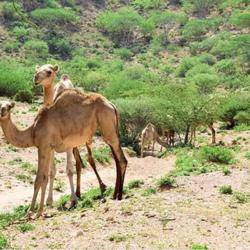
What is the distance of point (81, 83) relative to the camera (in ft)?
207

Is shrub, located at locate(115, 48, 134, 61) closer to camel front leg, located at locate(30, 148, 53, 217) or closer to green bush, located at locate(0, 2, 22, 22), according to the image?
green bush, located at locate(0, 2, 22, 22)

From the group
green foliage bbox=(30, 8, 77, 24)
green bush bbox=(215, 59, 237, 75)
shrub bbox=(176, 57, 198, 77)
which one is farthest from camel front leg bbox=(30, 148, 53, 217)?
green foliage bbox=(30, 8, 77, 24)

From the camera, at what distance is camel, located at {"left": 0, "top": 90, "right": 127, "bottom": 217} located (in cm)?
1097

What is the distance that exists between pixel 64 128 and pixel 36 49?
79.5 metres

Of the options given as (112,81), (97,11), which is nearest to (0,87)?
(112,81)

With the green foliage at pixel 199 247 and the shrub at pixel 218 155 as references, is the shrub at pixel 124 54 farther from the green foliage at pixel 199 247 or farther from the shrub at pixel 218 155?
the green foliage at pixel 199 247

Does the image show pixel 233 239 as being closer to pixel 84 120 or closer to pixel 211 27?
pixel 84 120

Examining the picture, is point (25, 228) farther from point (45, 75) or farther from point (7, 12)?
point (7, 12)

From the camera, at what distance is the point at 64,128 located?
11.1 meters

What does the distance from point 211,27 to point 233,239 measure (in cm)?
10532

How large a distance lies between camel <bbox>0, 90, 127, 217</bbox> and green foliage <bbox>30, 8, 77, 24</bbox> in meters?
91.1

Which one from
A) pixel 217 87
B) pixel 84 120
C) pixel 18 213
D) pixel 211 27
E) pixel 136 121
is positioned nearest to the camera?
pixel 84 120

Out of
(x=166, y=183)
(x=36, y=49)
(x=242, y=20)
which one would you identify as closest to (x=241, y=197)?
(x=166, y=183)

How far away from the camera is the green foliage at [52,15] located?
10012 centimetres
